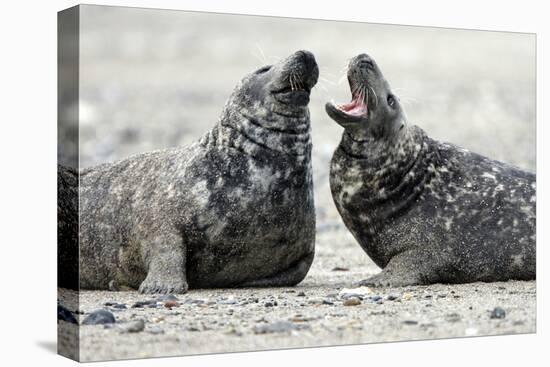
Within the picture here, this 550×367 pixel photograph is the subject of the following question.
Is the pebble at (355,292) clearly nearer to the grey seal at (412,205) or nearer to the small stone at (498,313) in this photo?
the grey seal at (412,205)

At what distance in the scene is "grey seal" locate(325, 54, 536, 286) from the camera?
1072cm

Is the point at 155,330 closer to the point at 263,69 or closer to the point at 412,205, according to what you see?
the point at 263,69

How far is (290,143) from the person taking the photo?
10352 millimetres

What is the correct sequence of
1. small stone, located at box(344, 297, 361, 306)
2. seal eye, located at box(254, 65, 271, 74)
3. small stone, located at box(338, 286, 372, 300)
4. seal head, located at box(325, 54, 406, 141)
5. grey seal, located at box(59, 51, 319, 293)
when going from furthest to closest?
seal head, located at box(325, 54, 406, 141) < seal eye, located at box(254, 65, 271, 74) < grey seal, located at box(59, 51, 319, 293) < small stone, located at box(338, 286, 372, 300) < small stone, located at box(344, 297, 361, 306)

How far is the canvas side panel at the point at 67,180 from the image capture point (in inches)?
335

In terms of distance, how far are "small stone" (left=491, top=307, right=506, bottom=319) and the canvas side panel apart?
343 centimetres

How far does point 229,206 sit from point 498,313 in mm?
2508

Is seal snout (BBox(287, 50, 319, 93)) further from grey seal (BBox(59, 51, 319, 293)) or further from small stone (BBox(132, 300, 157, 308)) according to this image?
small stone (BBox(132, 300, 157, 308))

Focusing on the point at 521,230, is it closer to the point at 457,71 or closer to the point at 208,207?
the point at 208,207

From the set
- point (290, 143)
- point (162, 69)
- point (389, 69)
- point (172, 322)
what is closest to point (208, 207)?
point (290, 143)

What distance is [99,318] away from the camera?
853 centimetres

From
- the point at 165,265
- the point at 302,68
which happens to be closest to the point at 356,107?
the point at 302,68

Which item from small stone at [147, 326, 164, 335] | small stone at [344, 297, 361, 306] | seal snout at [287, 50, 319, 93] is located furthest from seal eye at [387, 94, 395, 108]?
small stone at [147, 326, 164, 335]

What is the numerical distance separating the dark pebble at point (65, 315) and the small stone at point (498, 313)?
3.44 m
